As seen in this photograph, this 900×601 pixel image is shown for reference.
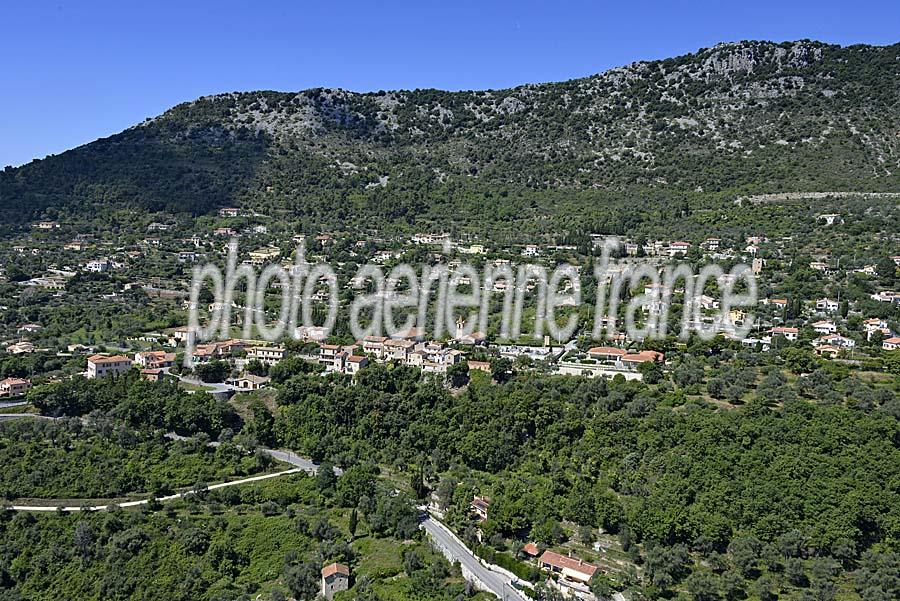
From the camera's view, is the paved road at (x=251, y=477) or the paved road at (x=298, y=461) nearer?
the paved road at (x=251, y=477)

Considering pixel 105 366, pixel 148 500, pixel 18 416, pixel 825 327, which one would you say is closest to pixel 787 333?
pixel 825 327

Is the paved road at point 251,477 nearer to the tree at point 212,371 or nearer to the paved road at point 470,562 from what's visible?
the tree at point 212,371

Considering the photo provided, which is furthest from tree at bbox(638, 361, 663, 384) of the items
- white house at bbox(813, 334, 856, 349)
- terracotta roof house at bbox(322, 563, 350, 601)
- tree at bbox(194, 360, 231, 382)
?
tree at bbox(194, 360, 231, 382)

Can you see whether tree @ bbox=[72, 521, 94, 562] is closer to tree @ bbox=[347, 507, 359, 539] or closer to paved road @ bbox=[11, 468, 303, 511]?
paved road @ bbox=[11, 468, 303, 511]

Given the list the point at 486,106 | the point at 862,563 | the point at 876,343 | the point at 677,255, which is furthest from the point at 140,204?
the point at 862,563

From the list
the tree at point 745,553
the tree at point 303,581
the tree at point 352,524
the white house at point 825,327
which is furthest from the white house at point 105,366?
the white house at point 825,327

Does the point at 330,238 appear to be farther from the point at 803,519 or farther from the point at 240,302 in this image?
the point at 803,519

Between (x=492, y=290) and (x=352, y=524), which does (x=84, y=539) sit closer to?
(x=352, y=524)

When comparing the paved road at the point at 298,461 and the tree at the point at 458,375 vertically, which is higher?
the tree at the point at 458,375

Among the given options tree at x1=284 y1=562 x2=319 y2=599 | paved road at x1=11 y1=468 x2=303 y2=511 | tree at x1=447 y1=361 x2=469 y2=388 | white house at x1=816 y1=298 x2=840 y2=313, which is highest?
white house at x1=816 y1=298 x2=840 y2=313
